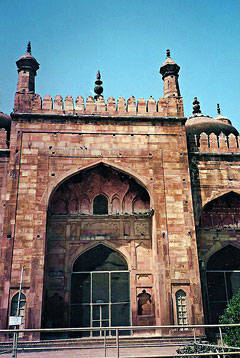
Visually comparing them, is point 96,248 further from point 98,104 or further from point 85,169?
point 98,104

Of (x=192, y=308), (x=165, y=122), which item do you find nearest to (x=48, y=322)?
(x=192, y=308)

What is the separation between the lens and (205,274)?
12.0 metres

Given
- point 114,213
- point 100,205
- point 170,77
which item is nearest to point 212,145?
point 170,77

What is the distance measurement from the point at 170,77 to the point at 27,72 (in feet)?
16.9

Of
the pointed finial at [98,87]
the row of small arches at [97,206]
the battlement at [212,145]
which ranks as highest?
the pointed finial at [98,87]

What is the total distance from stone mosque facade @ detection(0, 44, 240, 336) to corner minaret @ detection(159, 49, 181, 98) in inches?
3.4

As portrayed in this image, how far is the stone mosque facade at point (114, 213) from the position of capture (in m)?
11.0

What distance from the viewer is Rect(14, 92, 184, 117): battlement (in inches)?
502

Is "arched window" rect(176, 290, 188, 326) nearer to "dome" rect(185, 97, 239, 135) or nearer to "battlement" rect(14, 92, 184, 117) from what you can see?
"battlement" rect(14, 92, 184, 117)

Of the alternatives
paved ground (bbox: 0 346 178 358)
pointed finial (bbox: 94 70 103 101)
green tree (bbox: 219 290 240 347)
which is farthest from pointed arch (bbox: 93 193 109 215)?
pointed finial (bbox: 94 70 103 101)

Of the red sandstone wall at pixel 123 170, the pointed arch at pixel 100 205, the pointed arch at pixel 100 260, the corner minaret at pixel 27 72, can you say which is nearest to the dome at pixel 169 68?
A: the red sandstone wall at pixel 123 170

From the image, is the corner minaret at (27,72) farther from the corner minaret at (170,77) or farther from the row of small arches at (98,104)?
the corner minaret at (170,77)

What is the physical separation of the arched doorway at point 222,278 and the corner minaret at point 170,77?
5.74m

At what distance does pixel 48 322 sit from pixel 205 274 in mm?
4993
